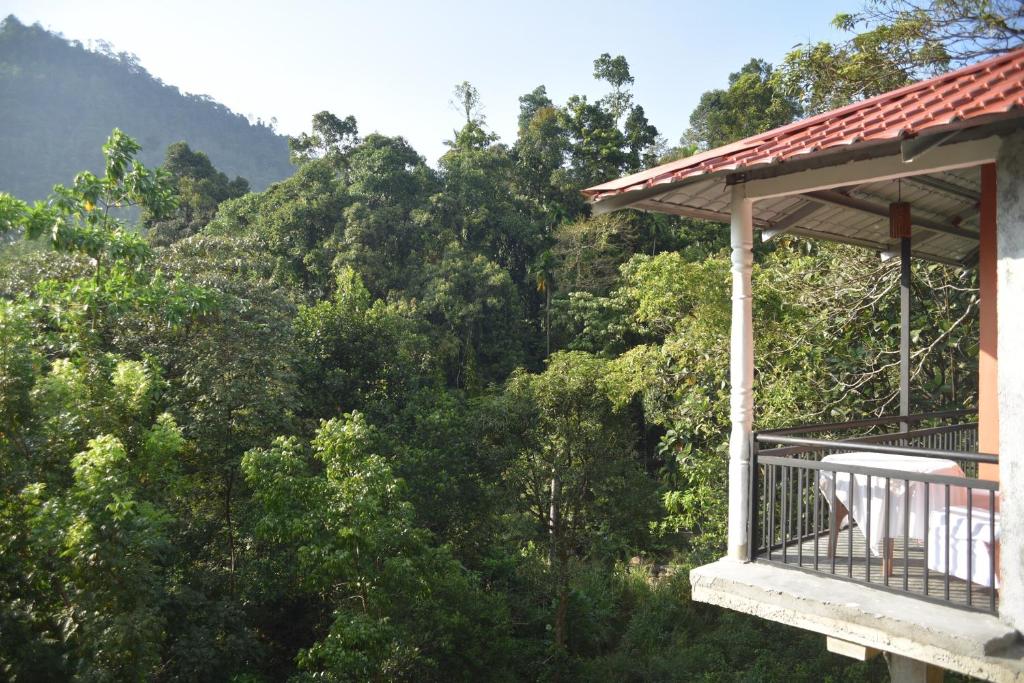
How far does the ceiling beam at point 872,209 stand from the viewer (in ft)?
17.2

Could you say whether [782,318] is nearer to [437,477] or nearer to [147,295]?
[437,477]

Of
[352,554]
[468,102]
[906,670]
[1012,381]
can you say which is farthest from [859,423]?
[468,102]

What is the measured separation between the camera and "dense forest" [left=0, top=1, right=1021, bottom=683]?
7074 mm

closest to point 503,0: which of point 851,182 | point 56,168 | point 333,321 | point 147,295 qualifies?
point 333,321

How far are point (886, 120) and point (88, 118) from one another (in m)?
65.7

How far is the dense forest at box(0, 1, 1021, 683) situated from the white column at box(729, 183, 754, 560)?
5.08 metres

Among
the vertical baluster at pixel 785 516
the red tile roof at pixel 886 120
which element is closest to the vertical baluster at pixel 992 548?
the vertical baluster at pixel 785 516

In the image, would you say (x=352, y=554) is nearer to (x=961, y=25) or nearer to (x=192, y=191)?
(x=961, y=25)

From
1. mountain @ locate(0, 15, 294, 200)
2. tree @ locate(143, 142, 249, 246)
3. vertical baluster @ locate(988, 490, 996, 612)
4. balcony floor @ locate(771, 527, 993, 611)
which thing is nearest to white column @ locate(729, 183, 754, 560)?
balcony floor @ locate(771, 527, 993, 611)

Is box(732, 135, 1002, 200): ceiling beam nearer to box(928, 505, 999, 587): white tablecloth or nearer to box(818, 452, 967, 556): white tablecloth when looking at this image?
box(818, 452, 967, 556): white tablecloth

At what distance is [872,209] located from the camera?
5.77 m

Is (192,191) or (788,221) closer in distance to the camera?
(788,221)

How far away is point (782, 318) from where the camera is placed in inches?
450

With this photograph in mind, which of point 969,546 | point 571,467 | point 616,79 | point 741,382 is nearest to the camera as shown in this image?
point 969,546
